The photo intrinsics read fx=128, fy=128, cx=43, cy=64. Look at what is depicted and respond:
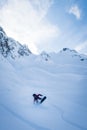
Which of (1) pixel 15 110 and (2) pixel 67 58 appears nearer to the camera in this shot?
(1) pixel 15 110

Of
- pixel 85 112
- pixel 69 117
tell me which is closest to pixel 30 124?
pixel 69 117

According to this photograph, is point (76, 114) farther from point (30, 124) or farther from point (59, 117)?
point (30, 124)

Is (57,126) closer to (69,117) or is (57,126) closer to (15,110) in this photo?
(69,117)

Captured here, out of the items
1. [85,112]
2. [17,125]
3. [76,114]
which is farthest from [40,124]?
[85,112]

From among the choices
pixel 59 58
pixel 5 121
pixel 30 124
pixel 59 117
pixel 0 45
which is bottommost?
pixel 5 121

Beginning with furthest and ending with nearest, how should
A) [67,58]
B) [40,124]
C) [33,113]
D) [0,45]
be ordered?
[67,58]
[0,45]
[33,113]
[40,124]

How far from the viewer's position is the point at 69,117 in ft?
28.7

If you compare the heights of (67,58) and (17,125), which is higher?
(67,58)

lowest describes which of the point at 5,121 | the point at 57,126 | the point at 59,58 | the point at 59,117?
the point at 5,121

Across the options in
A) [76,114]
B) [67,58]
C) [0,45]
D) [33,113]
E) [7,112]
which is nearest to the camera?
[7,112]

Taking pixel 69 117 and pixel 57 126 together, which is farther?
pixel 69 117

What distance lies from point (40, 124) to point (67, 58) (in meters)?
90.0

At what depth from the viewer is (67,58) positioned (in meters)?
95.0

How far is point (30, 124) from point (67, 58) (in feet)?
296
